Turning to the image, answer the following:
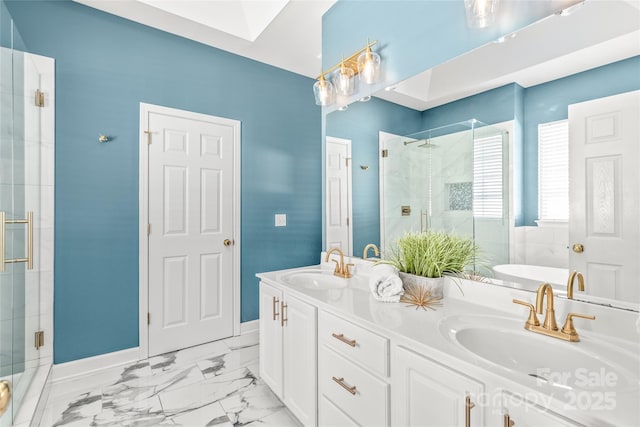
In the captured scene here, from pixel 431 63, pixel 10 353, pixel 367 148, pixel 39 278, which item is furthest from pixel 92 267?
pixel 431 63

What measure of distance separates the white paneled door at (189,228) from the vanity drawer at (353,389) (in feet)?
5.50

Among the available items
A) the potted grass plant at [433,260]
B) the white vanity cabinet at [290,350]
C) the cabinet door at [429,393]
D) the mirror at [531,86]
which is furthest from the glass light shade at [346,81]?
the cabinet door at [429,393]

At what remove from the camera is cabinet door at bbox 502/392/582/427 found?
2.32 ft

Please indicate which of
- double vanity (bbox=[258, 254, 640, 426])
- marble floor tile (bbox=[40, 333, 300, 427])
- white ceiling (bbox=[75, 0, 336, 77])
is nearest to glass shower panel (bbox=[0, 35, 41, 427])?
marble floor tile (bbox=[40, 333, 300, 427])

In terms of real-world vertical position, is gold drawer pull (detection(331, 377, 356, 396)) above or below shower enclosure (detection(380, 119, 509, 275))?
below

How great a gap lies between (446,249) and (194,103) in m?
2.42

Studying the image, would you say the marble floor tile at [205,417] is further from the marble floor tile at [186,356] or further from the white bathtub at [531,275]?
the white bathtub at [531,275]

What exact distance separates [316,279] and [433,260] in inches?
33.2

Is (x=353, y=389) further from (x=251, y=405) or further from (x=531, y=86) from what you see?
(x=531, y=86)

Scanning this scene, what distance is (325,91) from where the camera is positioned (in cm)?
234

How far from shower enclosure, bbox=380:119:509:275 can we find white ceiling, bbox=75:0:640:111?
0.69ft

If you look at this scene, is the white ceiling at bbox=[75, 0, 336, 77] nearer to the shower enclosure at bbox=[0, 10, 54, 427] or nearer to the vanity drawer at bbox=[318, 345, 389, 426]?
the shower enclosure at bbox=[0, 10, 54, 427]

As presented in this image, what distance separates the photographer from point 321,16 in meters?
2.45

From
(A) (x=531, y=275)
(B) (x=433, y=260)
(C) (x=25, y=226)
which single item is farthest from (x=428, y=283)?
(C) (x=25, y=226)
